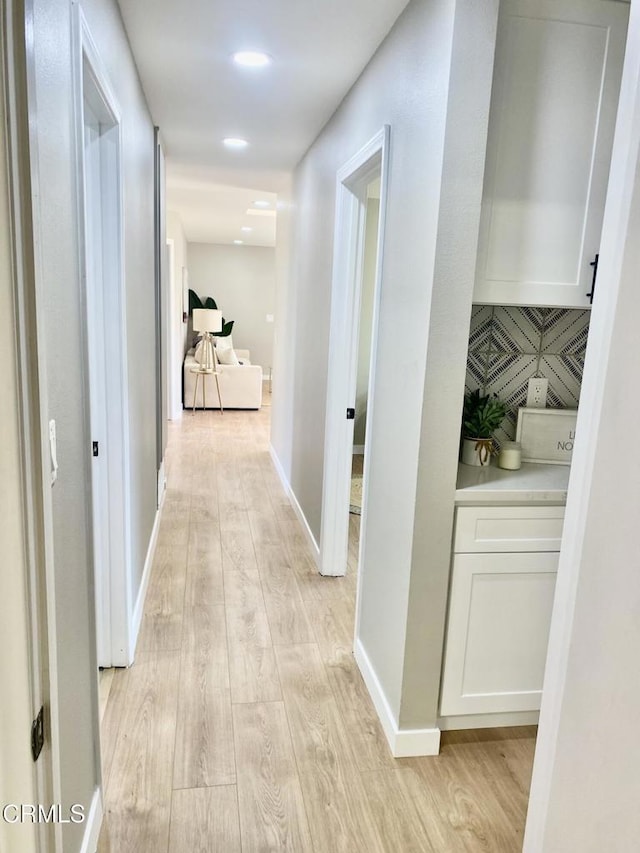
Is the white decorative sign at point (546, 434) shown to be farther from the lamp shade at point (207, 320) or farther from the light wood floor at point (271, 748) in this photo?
the lamp shade at point (207, 320)

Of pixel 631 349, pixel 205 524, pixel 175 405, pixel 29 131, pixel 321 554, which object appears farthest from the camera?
pixel 175 405

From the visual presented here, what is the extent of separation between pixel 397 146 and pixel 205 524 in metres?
2.73

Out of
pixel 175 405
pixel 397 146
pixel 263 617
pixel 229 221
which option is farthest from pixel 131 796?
pixel 229 221

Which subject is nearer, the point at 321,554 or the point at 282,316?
the point at 321,554

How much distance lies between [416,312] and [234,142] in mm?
2629

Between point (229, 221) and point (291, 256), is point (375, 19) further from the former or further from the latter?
point (229, 221)

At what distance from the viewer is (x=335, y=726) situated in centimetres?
225

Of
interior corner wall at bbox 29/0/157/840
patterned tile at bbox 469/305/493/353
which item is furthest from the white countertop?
interior corner wall at bbox 29/0/157/840

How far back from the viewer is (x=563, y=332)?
2.43 meters

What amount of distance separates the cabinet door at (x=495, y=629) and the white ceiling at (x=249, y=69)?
1.90 meters

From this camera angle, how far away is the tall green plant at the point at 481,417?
2.23 meters

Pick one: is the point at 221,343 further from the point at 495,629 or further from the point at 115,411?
the point at 495,629

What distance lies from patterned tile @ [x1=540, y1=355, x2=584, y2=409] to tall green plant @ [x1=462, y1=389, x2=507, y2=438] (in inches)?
10.9

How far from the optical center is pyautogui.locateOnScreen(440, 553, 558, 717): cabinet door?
2072 millimetres
